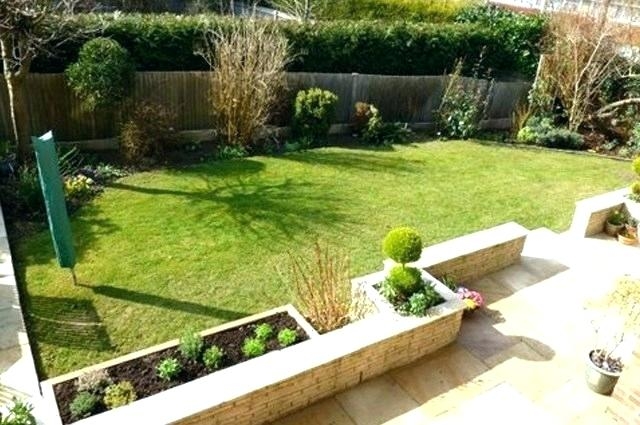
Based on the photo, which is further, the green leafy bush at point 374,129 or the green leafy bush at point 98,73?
the green leafy bush at point 374,129

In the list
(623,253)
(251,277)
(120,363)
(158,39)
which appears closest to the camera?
(120,363)

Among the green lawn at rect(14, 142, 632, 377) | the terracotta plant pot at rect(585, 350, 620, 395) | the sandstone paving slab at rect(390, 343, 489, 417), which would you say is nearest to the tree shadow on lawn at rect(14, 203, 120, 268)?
Answer: the green lawn at rect(14, 142, 632, 377)

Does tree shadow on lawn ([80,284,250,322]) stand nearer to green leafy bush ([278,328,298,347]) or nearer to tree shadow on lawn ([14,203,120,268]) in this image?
tree shadow on lawn ([14,203,120,268])

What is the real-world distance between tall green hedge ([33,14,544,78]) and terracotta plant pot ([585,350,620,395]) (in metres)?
8.29

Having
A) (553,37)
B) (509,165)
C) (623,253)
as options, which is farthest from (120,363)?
(553,37)

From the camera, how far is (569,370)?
5398mm

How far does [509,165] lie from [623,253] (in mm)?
3649

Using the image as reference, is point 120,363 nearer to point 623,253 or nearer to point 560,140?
point 623,253

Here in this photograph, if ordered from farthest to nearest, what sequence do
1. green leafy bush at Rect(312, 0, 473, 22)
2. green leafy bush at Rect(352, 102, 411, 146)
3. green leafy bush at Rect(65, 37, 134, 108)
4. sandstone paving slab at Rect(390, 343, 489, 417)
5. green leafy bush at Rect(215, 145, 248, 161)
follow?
green leafy bush at Rect(312, 0, 473, 22) → green leafy bush at Rect(352, 102, 411, 146) → green leafy bush at Rect(215, 145, 248, 161) → green leafy bush at Rect(65, 37, 134, 108) → sandstone paving slab at Rect(390, 343, 489, 417)

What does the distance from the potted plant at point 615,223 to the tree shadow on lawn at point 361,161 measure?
10.9ft

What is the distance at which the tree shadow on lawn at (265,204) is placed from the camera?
777cm

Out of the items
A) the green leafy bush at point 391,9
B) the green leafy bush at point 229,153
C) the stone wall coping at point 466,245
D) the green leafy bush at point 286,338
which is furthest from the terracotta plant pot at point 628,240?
the green leafy bush at point 391,9

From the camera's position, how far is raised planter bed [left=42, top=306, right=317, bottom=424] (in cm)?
460

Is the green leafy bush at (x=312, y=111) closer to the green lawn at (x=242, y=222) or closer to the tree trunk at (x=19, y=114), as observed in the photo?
the green lawn at (x=242, y=222)
